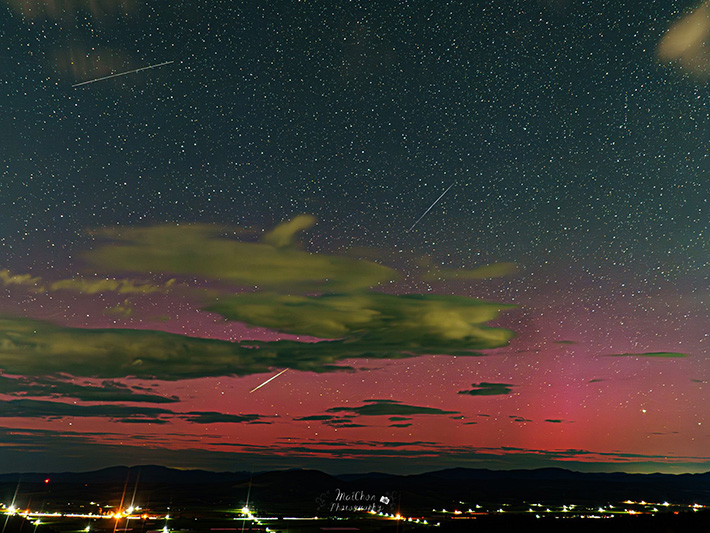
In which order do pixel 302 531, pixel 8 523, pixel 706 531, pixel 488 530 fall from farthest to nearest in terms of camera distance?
pixel 302 531 → pixel 8 523 → pixel 488 530 → pixel 706 531

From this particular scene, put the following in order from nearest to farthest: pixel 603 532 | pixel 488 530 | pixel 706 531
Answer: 1. pixel 706 531
2. pixel 603 532
3. pixel 488 530

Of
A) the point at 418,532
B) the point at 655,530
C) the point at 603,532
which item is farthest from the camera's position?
the point at 418,532

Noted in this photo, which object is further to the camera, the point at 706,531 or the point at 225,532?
the point at 225,532

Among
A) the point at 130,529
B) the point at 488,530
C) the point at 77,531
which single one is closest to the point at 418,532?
the point at 488,530

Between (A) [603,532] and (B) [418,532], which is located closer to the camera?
(A) [603,532]

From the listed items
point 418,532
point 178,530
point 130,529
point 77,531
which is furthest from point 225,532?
point 418,532

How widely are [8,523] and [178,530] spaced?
28.0 metres

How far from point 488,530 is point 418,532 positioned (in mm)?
13415

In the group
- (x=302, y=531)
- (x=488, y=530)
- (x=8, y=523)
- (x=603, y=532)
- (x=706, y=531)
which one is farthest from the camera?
(x=302, y=531)

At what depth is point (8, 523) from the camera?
95750mm

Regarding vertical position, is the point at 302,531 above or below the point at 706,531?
below

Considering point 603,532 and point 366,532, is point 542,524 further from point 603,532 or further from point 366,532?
point 366,532

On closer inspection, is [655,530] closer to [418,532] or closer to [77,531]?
[418,532]

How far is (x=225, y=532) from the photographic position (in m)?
98.2
